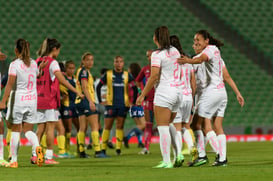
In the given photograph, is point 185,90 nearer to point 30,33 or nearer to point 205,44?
point 205,44

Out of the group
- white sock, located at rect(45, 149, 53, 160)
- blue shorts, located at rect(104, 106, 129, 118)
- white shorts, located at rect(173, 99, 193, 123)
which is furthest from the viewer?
blue shorts, located at rect(104, 106, 129, 118)

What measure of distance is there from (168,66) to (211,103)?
883mm

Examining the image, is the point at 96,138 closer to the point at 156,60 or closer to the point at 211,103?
the point at 211,103

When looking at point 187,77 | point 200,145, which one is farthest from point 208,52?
point 200,145

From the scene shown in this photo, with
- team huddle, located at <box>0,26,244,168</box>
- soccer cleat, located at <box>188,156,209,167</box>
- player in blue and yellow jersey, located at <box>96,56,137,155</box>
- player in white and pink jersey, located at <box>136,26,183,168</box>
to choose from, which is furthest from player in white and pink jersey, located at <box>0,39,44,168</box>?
player in blue and yellow jersey, located at <box>96,56,137,155</box>

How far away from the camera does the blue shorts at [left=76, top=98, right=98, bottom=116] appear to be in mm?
12273

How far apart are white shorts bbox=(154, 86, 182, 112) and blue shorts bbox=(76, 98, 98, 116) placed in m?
3.56

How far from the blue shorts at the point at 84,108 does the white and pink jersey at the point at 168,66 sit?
11.7 ft

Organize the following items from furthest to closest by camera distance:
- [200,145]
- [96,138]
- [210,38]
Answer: [96,138]
[200,145]
[210,38]

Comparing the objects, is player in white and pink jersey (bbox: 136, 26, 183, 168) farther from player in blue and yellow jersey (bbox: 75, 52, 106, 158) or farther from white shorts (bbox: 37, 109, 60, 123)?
player in blue and yellow jersey (bbox: 75, 52, 106, 158)

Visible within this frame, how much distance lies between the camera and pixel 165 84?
884 cm

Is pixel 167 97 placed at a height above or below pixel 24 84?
below

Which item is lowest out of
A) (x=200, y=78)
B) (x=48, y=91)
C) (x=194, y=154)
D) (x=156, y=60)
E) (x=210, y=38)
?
(x=194, y=154)

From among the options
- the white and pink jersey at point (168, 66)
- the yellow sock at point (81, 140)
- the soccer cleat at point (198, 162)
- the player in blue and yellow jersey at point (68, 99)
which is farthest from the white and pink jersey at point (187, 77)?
the player in blue and yellow jersey at point (68, 99)
